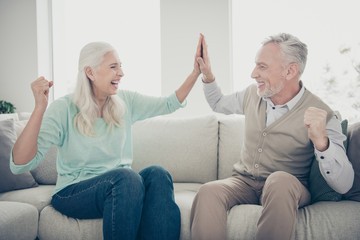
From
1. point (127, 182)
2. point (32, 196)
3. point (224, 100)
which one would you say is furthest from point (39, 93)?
point (224, 100)

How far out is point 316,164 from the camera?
1.58 meters

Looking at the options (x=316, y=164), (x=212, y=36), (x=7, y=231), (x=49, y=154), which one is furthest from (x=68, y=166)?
(x=212, y=36)

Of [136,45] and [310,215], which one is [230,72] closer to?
[136,45]

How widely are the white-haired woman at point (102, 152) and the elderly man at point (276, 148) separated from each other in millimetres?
209

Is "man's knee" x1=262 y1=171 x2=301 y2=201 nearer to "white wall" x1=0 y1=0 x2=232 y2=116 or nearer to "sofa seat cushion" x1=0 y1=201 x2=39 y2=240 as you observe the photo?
"sofa seat cushion" x1=0 y1=201 x2=39 y2=240

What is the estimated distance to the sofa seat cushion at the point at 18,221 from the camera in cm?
144

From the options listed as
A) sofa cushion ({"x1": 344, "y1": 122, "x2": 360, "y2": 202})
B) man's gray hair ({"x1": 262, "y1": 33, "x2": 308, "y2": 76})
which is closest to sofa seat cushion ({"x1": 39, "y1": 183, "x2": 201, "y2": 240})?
sofa cushion ({"x1": 344, "y1": 122, "x2": 360, "y2": 202})

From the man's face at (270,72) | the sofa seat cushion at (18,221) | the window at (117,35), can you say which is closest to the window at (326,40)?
the window at (117,35)

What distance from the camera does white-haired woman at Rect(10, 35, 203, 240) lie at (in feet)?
4.58

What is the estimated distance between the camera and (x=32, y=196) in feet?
5.90

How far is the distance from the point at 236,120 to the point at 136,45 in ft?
5.95

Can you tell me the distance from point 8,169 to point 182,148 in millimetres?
1104

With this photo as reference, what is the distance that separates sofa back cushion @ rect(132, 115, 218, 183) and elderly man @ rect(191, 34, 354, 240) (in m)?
0.34

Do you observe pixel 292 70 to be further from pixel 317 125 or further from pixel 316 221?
pixel 316 221
